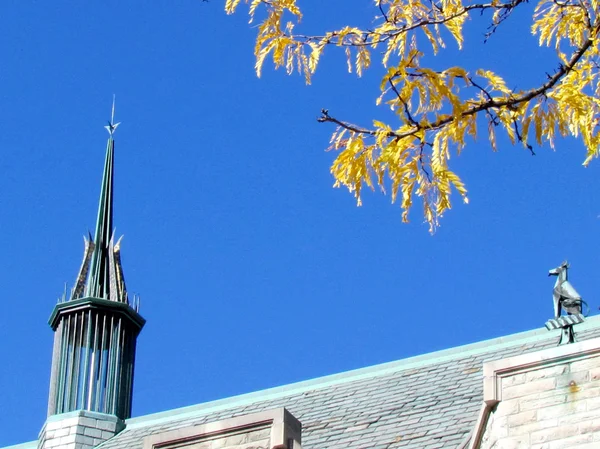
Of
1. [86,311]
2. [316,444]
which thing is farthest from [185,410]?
[316,444]

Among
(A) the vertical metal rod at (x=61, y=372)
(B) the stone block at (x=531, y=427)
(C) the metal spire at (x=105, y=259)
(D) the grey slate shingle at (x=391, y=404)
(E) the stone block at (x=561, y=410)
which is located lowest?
(B) the stone block at (x=531, y=427)

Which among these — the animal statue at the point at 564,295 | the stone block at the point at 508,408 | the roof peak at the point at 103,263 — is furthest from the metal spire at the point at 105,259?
the stone block at the point at 508,408

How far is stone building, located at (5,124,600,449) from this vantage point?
44.7ft

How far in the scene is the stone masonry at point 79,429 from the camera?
23.5 metres

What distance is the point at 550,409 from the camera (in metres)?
13.6

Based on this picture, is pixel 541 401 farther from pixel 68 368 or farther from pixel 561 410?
pixel 68 368

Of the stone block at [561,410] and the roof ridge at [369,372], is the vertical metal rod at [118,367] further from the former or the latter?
the stone block at [561,410]

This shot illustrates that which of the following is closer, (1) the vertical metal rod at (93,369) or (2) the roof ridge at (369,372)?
(2) the roof ridge at (369,372)

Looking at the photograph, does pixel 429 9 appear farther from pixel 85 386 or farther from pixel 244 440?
pixel 85 386

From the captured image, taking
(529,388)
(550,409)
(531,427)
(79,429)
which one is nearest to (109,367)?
(79,429)

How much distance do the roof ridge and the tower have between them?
116 cm

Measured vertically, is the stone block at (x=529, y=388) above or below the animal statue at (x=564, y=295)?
below

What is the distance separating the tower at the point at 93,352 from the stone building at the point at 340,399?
22mm

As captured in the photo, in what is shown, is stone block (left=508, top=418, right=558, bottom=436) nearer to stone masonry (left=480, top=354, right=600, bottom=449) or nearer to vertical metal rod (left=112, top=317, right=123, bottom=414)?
stone masonry (left=480, top=354, right=600, bottom=449)
